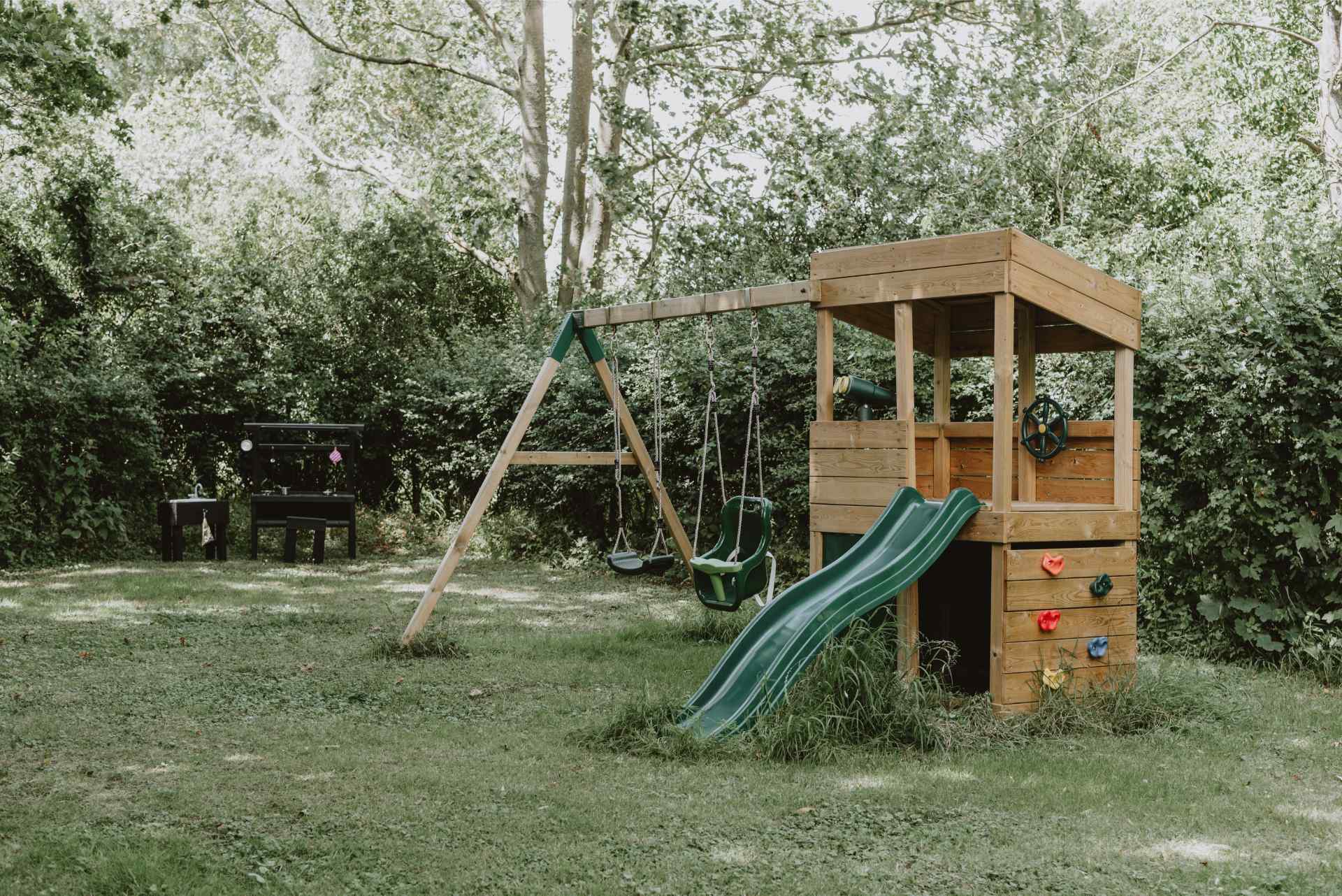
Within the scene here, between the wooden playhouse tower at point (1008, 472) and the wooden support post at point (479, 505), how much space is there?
1974mm

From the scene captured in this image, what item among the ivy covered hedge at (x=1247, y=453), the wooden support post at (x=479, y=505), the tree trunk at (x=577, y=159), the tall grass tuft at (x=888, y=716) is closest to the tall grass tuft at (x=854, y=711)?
the tall grass tuft at (x=888, y=716)

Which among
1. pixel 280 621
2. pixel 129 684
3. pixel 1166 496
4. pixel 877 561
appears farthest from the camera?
pixel 280 621

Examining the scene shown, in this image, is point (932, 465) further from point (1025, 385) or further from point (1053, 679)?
point (1053, 679)

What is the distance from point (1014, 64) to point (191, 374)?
1098cm

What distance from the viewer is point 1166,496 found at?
727 centimetres

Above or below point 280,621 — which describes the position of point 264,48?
above

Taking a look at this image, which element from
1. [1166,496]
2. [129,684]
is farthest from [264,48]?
[1166,496]

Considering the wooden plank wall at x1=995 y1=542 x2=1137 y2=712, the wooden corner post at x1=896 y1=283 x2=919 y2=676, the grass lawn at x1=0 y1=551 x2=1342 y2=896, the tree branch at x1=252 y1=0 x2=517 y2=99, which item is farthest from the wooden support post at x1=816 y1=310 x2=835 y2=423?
the tree branch at x1=252 y1=0 x2=517 y2=99

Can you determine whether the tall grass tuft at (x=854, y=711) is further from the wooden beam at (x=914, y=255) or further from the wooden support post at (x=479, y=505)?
the wooden support post at (x=479, y=505)

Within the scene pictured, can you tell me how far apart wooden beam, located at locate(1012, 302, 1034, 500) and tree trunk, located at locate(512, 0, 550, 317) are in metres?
9.87

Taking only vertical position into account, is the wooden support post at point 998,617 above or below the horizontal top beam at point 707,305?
below

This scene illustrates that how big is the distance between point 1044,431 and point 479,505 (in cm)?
345

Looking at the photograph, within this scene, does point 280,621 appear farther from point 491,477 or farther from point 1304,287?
point 1304,287

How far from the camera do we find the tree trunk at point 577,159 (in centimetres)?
1527
